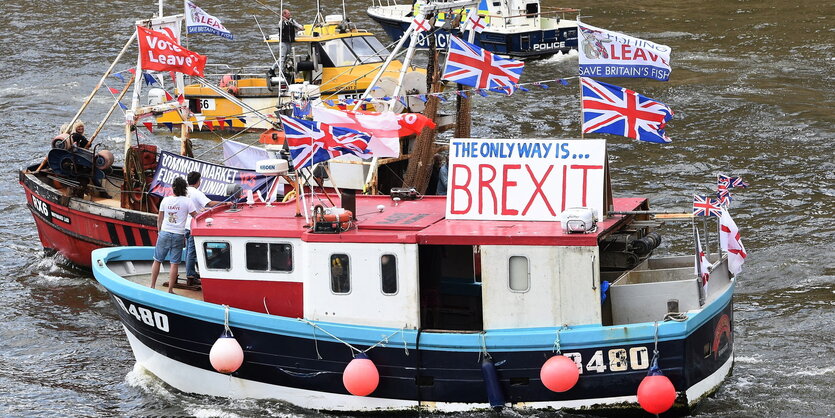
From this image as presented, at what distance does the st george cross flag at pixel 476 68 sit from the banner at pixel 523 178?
13.7ft

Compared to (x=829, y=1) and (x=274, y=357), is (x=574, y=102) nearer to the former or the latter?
(x=829, y=1)

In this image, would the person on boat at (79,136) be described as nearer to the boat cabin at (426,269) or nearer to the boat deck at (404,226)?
the boat deck at (404,226)

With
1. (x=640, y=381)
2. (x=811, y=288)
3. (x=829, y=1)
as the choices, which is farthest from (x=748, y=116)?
(x=640, y=381)

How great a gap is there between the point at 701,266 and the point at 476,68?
5946mm

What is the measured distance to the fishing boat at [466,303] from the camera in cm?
1390

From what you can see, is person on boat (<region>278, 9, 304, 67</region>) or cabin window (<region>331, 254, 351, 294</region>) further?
person on boat (<region>278, 9, 304, 67</region>)

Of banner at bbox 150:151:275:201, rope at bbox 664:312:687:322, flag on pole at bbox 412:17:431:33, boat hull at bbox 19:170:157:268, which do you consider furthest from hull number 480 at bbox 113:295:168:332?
flag on pole at bbox 412:17:431:33

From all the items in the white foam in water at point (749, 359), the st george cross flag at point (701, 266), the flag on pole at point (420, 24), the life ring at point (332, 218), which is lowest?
the white foam in water at point (749, 359)

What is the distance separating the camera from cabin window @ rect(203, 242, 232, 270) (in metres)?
15.0

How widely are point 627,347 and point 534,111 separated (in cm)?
2033

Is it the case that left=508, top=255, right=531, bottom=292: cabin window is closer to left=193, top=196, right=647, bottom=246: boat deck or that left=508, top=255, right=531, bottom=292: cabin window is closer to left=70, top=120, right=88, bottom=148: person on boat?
left=193, top=196, right=647, bottom=246: boat deck

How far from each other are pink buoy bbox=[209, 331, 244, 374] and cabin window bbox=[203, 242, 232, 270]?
906mm

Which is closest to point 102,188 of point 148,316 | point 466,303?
point 148,316

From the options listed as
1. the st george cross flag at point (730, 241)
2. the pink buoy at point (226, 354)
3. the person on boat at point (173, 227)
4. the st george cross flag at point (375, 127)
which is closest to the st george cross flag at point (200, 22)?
the person on boat at point (173, 227)
